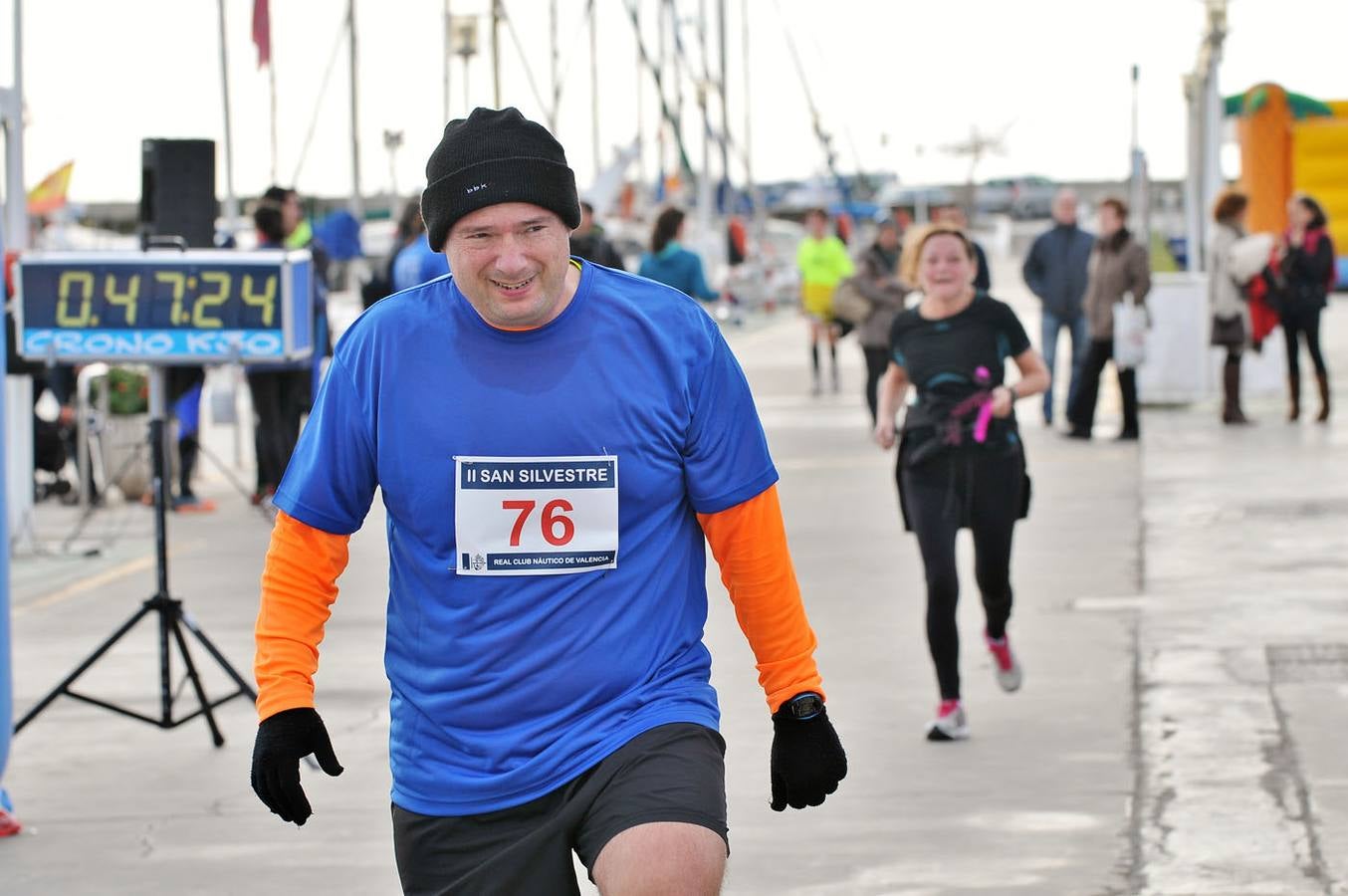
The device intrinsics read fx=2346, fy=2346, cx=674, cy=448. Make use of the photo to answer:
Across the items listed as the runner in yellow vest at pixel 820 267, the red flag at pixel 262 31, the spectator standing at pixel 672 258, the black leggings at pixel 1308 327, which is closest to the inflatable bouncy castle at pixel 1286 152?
the runner in yellow vest at pixel 820 267

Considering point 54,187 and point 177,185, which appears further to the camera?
point 54,187

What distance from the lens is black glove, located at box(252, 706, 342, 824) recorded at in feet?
11.9

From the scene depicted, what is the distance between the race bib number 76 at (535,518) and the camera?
11.8ft

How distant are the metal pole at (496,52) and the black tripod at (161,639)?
1738 centimetres

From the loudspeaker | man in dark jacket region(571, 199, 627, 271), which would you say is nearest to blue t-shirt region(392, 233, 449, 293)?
man in dark jacket region(571, 199, 627, 271)

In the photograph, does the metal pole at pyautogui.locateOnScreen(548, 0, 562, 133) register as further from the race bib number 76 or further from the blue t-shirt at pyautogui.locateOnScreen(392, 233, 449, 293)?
the race bib number 76

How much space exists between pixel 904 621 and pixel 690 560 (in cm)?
618

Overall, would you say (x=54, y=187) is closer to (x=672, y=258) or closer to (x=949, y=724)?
(x=672, y=258)

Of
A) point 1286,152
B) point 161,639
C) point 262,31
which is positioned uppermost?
point 262,31

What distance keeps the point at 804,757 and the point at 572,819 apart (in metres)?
0.41

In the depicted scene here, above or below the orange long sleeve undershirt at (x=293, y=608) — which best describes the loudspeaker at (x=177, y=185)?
above

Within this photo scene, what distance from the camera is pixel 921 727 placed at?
774 cm

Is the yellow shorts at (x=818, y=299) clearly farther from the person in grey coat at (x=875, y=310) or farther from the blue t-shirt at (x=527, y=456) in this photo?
the blue t-shirt at (x=527, y=456)

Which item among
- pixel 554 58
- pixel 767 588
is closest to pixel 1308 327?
pixel 767 588
